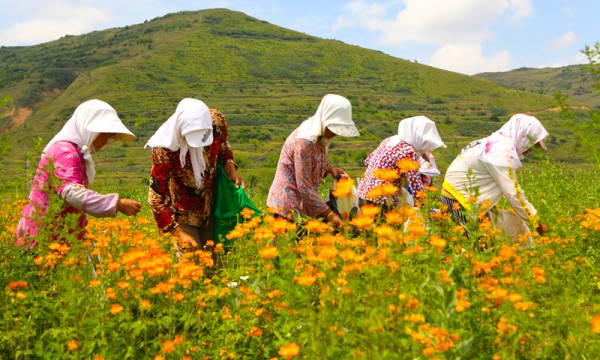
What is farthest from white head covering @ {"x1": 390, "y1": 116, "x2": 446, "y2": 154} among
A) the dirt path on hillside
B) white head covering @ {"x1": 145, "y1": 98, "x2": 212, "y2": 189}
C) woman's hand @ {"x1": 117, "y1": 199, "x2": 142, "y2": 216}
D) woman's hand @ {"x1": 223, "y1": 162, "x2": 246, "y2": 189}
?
the dirt path on hillside

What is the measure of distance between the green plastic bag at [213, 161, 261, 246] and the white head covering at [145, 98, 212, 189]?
362mm

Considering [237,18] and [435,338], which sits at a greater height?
[237,18]

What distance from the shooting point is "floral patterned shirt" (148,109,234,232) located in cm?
409

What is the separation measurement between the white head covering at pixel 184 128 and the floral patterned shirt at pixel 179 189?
61 mm

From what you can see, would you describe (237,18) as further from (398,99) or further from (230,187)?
(230,187)

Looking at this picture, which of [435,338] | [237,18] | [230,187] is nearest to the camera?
[435,338]

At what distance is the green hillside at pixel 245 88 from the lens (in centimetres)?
5875

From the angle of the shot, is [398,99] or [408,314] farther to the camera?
[398,99]

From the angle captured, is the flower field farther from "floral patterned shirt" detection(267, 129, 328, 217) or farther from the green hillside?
the green hillside

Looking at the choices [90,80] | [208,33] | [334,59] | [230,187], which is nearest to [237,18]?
[208,33]

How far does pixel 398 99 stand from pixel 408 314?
279 feet

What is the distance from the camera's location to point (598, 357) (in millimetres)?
2340

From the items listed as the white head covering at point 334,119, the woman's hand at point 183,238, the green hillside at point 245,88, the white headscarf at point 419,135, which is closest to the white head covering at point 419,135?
the white headscarf at point 419,135

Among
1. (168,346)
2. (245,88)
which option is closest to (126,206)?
(168,346)
